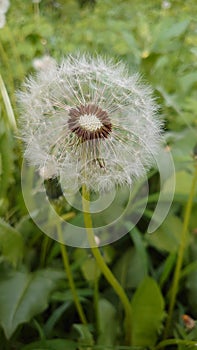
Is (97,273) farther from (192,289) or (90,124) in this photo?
(90,124)

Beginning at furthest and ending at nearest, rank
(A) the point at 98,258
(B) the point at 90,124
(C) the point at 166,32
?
(C) the point at 166,32 < (A) the point at 98,258 < (B) the point at 90,124

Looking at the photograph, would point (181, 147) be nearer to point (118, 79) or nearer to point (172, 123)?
point (172, 123)

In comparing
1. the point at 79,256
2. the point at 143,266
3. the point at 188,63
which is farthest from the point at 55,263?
the point at 188,63

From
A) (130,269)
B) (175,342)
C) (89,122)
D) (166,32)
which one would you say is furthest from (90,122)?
(166,32)

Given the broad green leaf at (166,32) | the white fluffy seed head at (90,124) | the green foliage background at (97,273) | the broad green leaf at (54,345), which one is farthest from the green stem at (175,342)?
the broad green leaf at (166,32)

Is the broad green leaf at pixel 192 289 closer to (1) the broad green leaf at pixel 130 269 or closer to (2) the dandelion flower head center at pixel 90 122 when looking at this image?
(1) the broad green leaf at pixel 130 269

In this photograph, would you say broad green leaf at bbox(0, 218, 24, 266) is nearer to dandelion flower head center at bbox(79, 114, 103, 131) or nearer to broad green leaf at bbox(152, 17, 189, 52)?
dandelion flower head center at bbox(79, 114, 103, 131)
